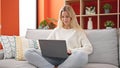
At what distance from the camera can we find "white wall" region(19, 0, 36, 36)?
555 centimetres

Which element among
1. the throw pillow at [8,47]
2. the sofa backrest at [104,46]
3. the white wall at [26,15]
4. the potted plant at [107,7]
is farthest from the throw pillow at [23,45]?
the white wall at [26,15]

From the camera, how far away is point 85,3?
15.9ft

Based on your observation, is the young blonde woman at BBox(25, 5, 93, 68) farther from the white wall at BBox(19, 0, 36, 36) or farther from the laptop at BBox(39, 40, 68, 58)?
the white wall at BBox(19, 0, 36, 36)

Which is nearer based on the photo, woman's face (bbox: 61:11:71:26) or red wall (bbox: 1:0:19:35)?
woman's face (bbox: 61:11:71:26)

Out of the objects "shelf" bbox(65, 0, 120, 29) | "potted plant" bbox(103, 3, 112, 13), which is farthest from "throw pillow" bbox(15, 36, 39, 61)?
"potted plant" bbox(103, 3, 112, 13)

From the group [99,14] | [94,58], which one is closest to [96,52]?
[94,58]

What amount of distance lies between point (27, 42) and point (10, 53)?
249 mm

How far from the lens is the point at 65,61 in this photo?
2.30 m

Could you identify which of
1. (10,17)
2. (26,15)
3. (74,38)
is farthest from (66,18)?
(26,15)

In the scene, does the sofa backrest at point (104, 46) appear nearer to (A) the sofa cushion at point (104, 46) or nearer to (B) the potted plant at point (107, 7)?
(A) the sofa cushion at point (104, 46)

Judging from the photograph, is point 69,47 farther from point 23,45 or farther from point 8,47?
point 8,47

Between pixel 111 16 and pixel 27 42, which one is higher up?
pixel 111 16

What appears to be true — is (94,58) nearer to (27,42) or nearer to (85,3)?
(27,42)

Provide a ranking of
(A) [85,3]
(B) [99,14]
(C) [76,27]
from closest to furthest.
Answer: (C) [76,27] < (B) [99,14] < (A) [85,3]
